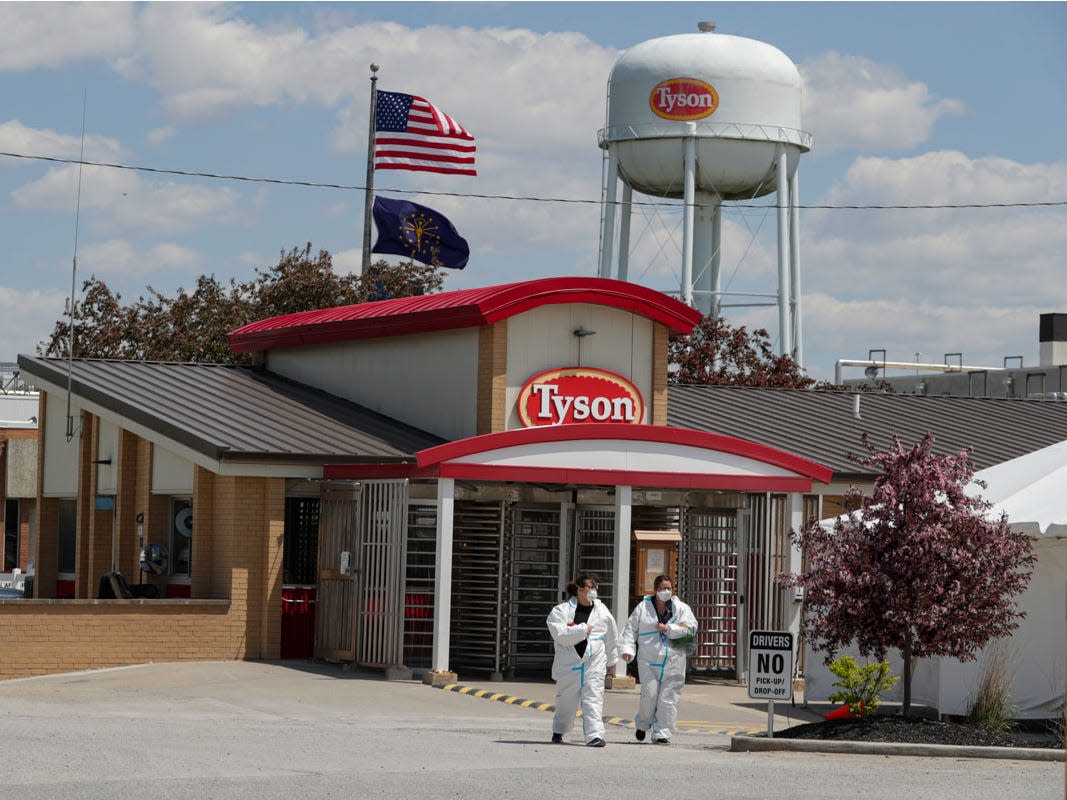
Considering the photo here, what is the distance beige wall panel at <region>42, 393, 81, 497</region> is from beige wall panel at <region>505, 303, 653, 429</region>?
796 centimetres

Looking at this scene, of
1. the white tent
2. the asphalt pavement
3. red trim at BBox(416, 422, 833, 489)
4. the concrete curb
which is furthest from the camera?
red trim at BBox(416, 422, 833, 489)

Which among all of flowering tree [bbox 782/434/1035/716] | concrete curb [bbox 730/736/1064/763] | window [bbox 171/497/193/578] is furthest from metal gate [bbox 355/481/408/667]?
concrete curb [bbox 730/736/1064/763]

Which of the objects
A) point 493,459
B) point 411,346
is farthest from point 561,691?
point 411,346

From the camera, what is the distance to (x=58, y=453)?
103 ft

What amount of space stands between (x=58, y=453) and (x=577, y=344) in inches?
383

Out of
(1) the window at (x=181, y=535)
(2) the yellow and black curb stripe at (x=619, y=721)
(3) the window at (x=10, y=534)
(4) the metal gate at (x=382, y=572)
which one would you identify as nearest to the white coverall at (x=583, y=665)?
(2) the yellow and black curb stripe at (x=619, y=721)

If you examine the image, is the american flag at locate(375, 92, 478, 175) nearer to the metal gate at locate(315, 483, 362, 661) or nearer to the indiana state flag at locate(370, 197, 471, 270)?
the indiana state flag at locate(370, 197, 471, 270)

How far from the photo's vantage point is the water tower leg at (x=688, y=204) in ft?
160

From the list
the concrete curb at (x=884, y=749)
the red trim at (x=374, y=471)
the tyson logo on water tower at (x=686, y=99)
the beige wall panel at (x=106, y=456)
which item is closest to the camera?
the concrete curb at (x=884, y=749)

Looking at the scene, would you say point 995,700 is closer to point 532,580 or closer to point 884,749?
point 884,749

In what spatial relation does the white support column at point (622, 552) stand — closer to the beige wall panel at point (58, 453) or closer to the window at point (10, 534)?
the beige wall panel at point (58, 453)

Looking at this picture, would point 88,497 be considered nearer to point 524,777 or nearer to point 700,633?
point 700,633

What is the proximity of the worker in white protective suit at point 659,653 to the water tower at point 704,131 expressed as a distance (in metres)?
30.6

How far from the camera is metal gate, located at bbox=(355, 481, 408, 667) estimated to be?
943 inches
